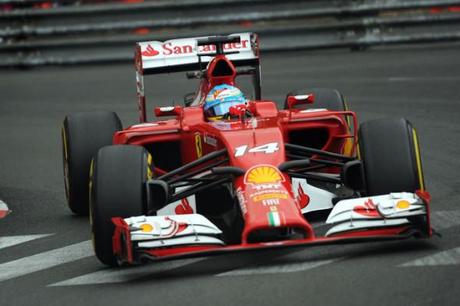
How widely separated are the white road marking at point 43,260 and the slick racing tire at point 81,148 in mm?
1080

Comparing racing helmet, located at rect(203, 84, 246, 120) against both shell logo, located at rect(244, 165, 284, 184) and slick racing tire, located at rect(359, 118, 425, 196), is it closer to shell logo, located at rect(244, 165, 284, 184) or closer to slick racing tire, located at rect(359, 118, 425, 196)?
slick racing tire, located at rect(359, 118, 425, 196)

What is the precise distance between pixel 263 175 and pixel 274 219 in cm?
55

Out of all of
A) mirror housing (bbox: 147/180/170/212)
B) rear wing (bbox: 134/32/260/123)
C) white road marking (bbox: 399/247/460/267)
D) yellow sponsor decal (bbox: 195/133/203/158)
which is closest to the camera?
white road marking (bbox: 399/247/460/267)

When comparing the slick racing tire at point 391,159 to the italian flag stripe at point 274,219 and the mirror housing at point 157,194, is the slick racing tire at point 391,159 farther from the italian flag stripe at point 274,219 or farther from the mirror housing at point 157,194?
the mirror housing at point 157,194

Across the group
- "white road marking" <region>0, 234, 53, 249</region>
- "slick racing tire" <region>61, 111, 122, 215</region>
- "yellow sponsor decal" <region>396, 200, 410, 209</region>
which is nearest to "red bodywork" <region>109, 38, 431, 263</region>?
"yellow sponsor decal" <region>396, 200, 410, 209</region>

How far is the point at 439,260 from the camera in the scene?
22.1ft

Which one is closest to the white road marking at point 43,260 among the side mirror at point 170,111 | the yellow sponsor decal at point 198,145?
the yellow sponsor decal at point 198,145

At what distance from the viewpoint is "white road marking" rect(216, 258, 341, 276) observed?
22.2ft

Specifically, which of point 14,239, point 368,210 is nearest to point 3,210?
point 14,239

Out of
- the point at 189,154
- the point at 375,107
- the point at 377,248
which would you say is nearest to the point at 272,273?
the point at 377,248

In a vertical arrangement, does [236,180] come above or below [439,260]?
above

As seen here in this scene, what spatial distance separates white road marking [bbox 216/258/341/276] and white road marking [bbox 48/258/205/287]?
1.52ft

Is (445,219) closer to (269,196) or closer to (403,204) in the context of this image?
(403,204)

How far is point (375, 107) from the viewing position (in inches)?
549
